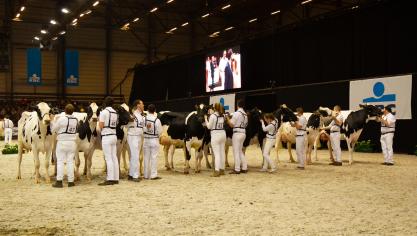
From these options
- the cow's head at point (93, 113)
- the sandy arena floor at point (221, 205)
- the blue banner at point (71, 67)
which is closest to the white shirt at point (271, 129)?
the sandy arena floor at point (221, 205)

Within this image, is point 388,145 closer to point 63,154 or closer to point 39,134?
point 63,154

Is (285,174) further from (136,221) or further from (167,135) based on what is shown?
(136,221)

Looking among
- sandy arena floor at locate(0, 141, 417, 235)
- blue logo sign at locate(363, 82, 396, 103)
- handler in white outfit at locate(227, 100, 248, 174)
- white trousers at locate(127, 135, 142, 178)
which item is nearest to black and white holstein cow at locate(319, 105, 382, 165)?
sandy arena floor at locate(0, 141, 417, 235)

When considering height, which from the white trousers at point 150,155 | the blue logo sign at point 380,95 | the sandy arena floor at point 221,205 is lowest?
the sandy arena floor at point 221,205

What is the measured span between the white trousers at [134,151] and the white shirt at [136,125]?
90 mm

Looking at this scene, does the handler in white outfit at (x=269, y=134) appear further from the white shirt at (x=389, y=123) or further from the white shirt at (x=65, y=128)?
the white shirt at (x=65, y=128)

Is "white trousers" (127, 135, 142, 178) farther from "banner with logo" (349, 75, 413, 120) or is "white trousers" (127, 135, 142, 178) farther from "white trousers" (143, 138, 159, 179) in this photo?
"banner with logo" (349, 75, 413, 120)

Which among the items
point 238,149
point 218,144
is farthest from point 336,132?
point 218,144

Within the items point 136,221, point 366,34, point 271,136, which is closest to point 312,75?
point 366,34

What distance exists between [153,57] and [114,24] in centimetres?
424

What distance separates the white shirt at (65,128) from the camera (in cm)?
938

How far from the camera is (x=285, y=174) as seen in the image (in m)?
11.7

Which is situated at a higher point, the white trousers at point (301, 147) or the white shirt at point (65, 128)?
the white shirt at point (65, 128)

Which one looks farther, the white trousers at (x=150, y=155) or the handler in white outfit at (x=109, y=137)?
the white trousers at (x=150, y=155)
